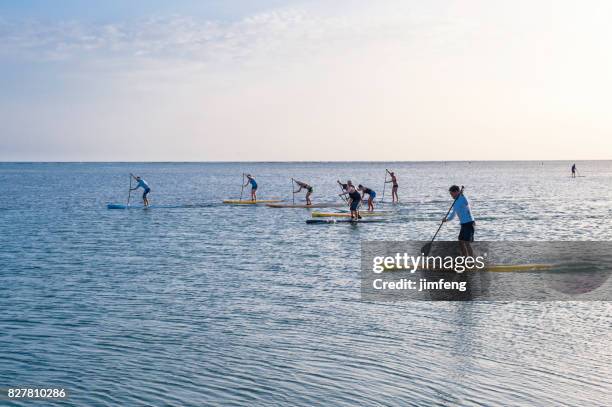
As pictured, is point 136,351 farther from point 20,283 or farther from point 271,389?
point 20,283

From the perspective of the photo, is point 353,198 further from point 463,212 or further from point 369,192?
point 463,212

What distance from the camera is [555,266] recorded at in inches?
768

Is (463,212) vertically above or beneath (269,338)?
above

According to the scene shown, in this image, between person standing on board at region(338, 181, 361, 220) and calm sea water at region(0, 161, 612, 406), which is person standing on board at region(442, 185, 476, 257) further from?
person standing on board at region(338, 181, 361, 220)

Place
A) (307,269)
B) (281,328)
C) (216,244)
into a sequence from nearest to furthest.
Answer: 1. (281,328)
2. (307,269)
3. (216,244)

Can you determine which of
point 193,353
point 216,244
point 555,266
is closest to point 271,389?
point 193,353

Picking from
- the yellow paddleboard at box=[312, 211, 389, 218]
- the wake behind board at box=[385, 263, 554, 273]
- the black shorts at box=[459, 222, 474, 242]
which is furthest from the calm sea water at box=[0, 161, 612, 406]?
the yellow paddleboard at box=[312, 211, 389, 218]

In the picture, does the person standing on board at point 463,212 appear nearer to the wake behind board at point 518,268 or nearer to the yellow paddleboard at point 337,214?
the wake behind board at point 518,268

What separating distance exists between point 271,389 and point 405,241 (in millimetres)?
18718

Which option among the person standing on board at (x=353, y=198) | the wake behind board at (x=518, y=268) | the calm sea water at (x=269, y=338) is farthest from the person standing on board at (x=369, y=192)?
the wake behind board at (x=518, y=268)

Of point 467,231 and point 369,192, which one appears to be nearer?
point 467,231

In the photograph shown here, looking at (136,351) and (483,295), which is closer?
(136,351)

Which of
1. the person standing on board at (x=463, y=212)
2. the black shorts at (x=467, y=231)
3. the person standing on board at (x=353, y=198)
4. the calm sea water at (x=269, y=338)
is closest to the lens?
the calm sea water at (x=269, y=338)

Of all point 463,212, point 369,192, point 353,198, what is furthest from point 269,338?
point 369,192
